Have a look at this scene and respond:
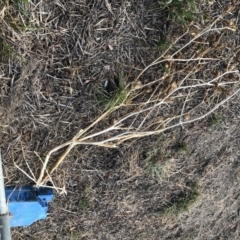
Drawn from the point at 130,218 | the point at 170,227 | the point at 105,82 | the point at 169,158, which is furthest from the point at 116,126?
the point at 170,227

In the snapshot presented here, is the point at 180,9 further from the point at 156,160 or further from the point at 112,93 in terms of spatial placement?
the point at 156,160

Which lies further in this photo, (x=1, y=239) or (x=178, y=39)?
(x=178, y=39)

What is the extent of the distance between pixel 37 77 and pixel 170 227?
1092 millimetres

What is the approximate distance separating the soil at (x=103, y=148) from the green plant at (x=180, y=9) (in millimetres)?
33

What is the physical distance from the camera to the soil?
1994 millimetres

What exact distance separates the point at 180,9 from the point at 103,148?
2.32 ft

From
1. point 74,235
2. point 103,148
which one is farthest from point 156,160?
point 74,235

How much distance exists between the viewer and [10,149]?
83.4 inches

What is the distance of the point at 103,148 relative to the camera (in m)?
2.24

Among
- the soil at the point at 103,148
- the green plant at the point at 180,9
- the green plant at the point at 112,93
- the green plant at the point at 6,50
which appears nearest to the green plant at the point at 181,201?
the soil at the point at 103,148

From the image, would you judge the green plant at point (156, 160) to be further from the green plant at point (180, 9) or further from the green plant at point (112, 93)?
the green plant at point (180, 9)

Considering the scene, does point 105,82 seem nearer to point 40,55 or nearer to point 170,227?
point 40,55

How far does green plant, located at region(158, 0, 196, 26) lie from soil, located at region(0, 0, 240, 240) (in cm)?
3

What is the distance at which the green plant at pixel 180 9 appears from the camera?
2.03m
